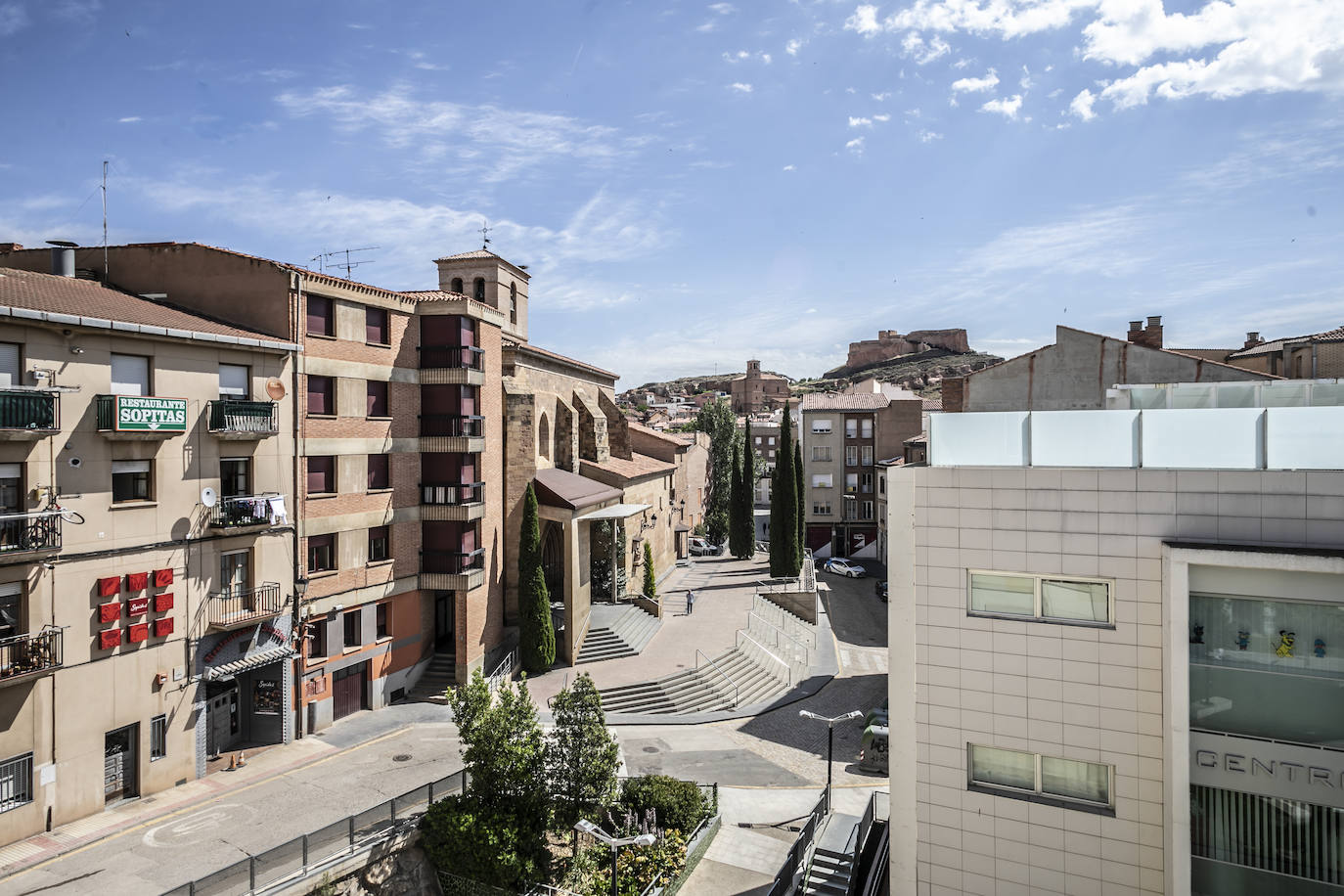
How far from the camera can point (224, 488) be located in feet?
71.4

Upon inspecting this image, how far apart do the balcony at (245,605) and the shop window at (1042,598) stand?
64.7 ft

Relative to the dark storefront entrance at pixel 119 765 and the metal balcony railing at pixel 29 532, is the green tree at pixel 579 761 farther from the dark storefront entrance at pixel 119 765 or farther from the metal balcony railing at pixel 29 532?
the metal balcony railing at pixel 29 532

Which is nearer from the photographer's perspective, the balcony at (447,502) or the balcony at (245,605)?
the balcony at (245,605)

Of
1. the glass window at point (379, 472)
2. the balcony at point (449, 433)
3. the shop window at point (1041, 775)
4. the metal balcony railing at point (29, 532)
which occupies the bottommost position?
the shop window at point (1041, 775)

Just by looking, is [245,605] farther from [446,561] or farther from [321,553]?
[446,561]

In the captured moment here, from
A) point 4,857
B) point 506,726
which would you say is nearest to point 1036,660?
point 506,726

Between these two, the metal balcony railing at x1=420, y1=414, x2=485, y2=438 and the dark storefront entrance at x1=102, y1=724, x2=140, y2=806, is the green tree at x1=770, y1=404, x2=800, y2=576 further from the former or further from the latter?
the dark storefront entrance at x1=102, y1=724, x2=140, y2=806

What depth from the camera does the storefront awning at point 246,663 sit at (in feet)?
68.7

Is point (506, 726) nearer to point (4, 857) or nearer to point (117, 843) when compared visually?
point (117, 843)

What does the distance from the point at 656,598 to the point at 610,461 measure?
8188mm

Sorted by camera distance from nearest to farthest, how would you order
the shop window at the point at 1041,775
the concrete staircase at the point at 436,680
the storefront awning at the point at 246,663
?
the shop window at the point at 1041,775, the storefront awning at the point at 246,663, the concrete staircase at the point at 436,680

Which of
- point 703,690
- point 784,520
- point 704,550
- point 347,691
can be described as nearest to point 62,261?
point 347,691

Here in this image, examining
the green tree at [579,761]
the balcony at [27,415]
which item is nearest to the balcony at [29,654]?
the balcony at [27,415]

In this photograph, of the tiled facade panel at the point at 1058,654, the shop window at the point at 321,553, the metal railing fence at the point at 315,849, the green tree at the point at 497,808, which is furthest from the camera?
the shop window at the point at 321,553
